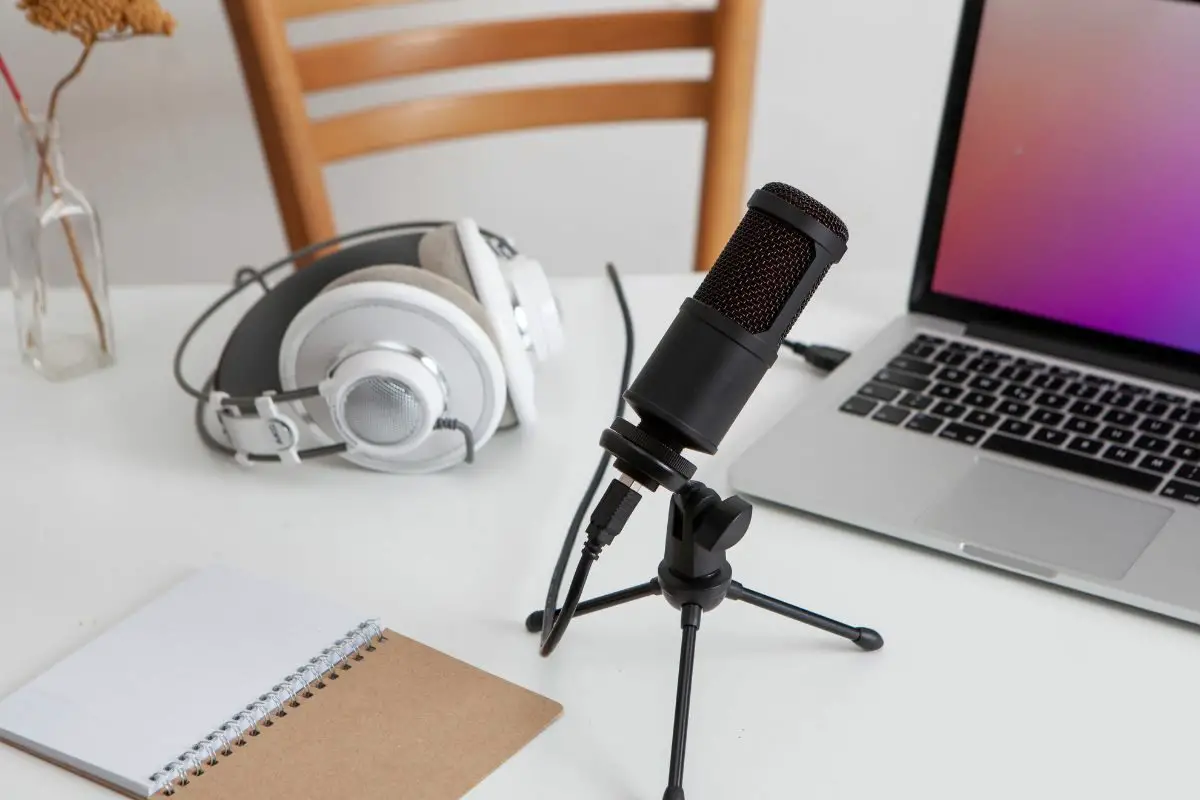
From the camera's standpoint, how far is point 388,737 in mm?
607

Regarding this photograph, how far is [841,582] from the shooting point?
730 millimetres

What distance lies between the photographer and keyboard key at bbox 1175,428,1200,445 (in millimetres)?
832

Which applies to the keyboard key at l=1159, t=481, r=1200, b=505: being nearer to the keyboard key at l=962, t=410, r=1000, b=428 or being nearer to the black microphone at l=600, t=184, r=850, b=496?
the keyboard key at l=962, t=410, r=1000, b=428

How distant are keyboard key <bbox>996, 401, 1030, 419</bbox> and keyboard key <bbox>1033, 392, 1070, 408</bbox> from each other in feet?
0.03

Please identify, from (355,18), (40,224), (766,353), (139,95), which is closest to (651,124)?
(355,18)

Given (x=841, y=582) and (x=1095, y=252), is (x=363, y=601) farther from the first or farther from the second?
(x=1095, y=252)

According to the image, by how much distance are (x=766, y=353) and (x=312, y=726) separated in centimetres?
29

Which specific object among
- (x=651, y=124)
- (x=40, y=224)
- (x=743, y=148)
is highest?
(x=40, y=224)

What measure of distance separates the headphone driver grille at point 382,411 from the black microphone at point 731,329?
24 cm

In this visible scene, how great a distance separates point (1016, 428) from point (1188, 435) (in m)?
0.11

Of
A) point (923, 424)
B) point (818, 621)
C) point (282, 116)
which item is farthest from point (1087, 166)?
point (282, 116)

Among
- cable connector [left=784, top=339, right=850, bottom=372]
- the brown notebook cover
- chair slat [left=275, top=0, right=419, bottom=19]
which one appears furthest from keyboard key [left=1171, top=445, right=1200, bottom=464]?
chair slat [left=275, top=0, right=419, bottom=19]

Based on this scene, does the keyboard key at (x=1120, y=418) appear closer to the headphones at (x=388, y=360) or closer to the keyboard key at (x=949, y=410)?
the keyboard key at (x=949, y=410)

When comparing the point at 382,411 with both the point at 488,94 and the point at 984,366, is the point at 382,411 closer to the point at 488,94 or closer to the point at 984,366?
the point at 984,366
